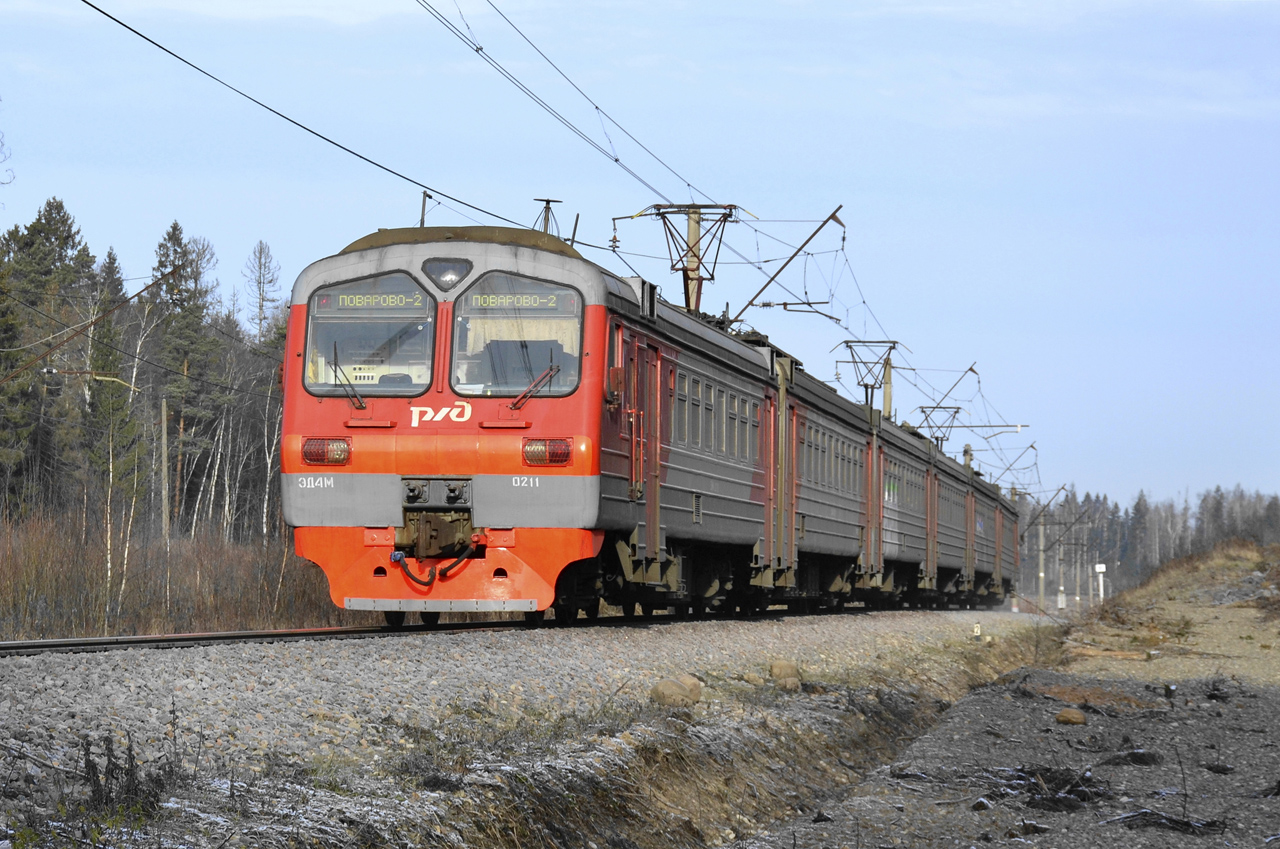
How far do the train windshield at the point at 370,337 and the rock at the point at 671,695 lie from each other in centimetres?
407

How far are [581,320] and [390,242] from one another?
80.0 inches

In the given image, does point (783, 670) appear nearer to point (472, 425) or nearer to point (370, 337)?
point (472, 425)

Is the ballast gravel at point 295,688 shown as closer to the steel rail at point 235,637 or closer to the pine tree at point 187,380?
the steel rail at point 235,637

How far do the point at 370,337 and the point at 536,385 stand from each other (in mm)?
1597

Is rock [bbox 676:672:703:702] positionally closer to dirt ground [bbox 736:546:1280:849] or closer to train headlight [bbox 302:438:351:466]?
dirt ground [bbox 736:546:1280:849]

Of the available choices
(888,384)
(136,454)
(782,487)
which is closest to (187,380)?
(136,454)

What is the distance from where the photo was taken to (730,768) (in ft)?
28.3

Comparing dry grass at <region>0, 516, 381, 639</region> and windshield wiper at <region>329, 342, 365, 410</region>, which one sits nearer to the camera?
windshield wiper at <region>329, 342, 365, 410</region>

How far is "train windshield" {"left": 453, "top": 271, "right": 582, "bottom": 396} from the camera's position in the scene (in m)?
12.7

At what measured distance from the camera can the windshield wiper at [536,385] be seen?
41.3 ft

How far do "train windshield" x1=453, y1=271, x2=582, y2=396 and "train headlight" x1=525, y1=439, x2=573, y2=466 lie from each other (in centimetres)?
47

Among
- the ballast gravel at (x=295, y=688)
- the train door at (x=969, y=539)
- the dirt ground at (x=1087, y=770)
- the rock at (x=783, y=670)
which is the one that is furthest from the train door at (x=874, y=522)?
the rock at (x=783, y=670)

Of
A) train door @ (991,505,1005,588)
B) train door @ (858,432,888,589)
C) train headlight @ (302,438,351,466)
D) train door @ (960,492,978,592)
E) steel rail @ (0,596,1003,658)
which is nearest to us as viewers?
steel rail @ (0,596,1003,658)

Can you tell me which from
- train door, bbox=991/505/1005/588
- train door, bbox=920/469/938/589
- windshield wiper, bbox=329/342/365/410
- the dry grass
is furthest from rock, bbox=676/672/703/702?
train door, bbox=991/505/1005/588
